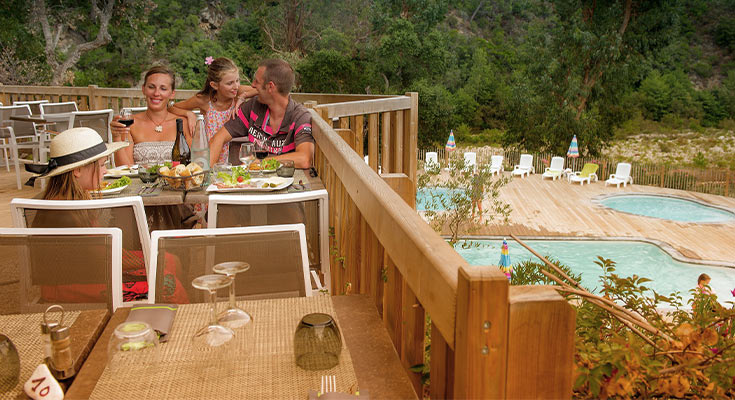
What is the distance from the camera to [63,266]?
75.0 inches

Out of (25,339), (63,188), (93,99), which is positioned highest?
(93,99)

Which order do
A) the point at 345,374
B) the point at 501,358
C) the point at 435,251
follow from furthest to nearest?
the point at 345,374, the point at 435,251, the point at 501,358

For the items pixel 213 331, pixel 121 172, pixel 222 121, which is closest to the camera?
pixel 213 331

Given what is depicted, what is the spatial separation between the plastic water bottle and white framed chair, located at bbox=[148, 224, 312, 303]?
151 centimetres

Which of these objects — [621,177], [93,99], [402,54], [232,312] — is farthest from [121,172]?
[402,54]

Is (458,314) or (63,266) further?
(63,266)

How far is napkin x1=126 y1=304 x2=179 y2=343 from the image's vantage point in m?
1.45

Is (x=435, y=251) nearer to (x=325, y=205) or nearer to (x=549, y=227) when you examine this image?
(x=325, y=205)

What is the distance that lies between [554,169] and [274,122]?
20882 mm

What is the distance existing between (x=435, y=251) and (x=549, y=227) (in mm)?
16379

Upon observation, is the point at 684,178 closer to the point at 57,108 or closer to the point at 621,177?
the point at 621,177

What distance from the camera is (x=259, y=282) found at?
1.96m

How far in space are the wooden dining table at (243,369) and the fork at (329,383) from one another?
12 millimetres

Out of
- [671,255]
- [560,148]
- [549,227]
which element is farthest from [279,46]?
[671,255]
